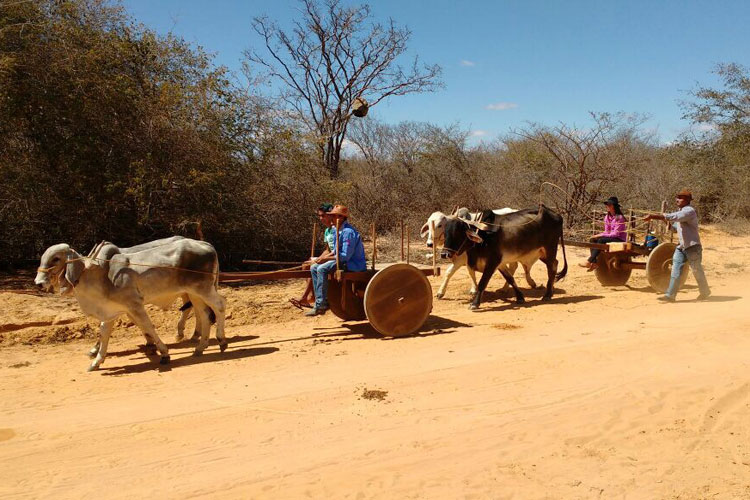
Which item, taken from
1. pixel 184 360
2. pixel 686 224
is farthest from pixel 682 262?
pixel 184 360

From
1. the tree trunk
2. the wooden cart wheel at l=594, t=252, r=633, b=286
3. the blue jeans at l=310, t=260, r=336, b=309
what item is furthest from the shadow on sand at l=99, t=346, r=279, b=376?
the tree trunk

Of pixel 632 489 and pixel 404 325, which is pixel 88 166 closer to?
pixel 404 325

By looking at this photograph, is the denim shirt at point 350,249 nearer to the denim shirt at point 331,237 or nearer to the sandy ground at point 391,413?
the denim shirt at point 331,237

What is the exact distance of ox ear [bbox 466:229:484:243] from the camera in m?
9.69

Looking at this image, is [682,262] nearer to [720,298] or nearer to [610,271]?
[720,298]

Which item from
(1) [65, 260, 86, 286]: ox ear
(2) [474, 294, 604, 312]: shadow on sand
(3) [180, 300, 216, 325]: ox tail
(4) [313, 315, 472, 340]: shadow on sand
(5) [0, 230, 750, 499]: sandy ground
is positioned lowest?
(5) [0, 230, 750, 499]: sandy ground

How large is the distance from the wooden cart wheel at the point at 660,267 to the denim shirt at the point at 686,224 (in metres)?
0.91

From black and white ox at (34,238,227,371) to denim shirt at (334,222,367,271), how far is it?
5.63 ft

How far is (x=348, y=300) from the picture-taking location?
331 inches

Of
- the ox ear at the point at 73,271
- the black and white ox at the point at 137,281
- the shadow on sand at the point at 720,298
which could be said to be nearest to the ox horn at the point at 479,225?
the shadow on sand at the point at 720,298

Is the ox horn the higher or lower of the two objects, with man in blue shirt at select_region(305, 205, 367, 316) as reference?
higher

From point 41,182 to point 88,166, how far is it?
1.00 m

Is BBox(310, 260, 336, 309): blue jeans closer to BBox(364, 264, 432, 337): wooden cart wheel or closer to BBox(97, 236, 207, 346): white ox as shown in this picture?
BBox(364, 264, 432, 337): wooden cart wheel

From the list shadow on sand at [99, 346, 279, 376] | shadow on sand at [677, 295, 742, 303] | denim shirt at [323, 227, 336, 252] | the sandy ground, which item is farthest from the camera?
shadow on sand at [677, 295, 742, 303]
